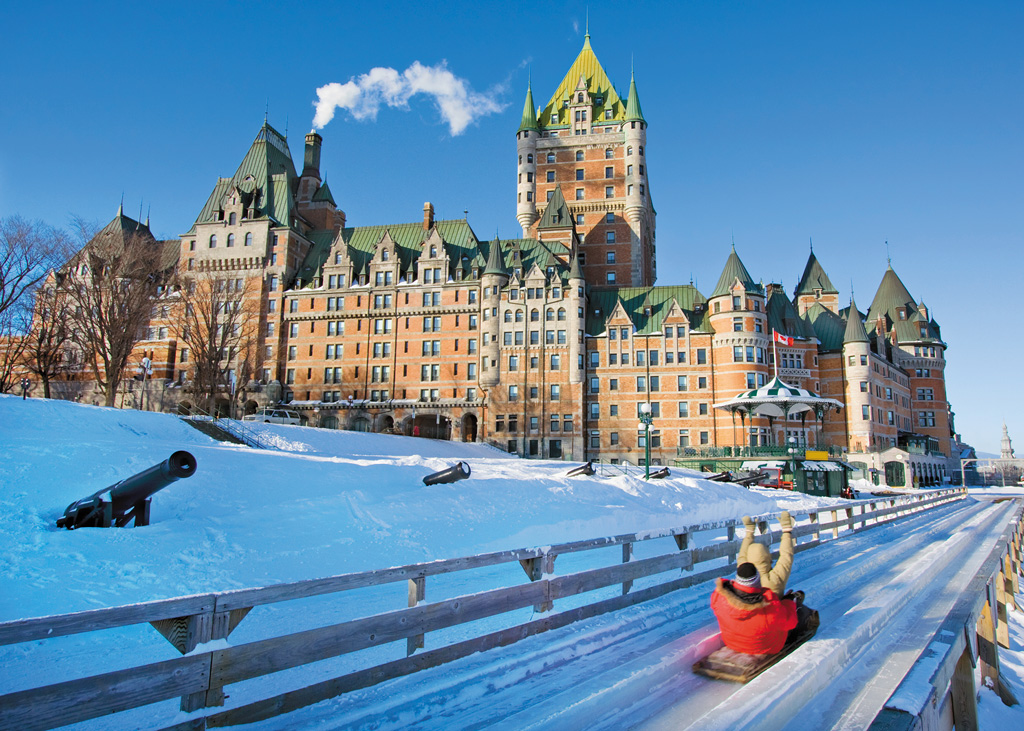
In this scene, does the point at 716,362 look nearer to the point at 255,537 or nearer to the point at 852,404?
the point at 852,404

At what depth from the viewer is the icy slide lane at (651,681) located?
4965 mm

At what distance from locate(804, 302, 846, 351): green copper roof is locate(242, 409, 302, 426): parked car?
48.7m

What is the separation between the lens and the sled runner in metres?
5.82

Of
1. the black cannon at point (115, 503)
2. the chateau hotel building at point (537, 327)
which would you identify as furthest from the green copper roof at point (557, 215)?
the black cannon at point (115, 503)

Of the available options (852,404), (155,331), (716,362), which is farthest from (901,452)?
(155,331)

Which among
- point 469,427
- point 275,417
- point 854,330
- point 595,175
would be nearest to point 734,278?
point 854,330

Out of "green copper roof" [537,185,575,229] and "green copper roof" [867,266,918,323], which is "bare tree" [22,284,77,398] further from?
"green copper roof" [867,266,918,323]

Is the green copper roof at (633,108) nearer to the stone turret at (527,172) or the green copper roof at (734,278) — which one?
the stone turret at (527,172)

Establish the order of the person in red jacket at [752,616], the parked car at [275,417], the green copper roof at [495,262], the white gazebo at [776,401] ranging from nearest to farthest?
the person in red jacket at [752,616] < the white gazebo at [776,401] < the parked car at [275,417] < the green copper roof at [495,262]

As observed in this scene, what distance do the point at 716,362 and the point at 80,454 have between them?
51.4 meters

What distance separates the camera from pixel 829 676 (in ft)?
19.2

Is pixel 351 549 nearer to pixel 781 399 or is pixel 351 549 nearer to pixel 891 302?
pixel 781 399

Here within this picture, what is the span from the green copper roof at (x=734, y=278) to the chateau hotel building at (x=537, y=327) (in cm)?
18

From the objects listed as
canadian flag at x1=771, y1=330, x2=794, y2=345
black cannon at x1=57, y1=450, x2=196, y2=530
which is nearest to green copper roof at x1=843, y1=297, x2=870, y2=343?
canadian flag at x1=771, y1=330, x2=794, y2=345
